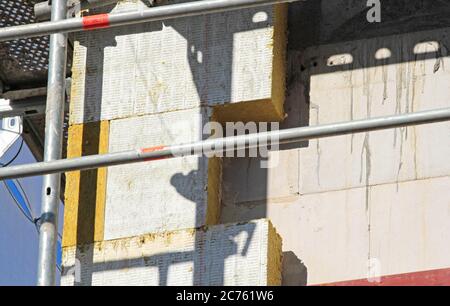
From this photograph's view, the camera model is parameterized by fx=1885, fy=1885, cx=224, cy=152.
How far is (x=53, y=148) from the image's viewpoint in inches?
432

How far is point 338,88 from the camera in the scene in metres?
11.6

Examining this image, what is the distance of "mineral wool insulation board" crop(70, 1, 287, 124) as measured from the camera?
11.4 meters

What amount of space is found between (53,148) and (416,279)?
2232mm

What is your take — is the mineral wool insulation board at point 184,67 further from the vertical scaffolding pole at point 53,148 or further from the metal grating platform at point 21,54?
the metal grating platform at point 21,54

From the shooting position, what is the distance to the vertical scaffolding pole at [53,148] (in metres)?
10.6

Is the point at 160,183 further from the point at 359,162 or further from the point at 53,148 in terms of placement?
the point at 359,162

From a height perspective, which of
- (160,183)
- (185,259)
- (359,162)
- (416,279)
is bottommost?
(416,279)

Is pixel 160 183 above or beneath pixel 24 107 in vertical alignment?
beneath

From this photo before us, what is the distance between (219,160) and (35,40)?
88.9 inches

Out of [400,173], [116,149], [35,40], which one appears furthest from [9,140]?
[400,173]

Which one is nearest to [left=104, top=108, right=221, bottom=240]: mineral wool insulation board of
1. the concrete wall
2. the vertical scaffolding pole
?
the concrete wall

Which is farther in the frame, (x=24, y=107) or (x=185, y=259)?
(x=24, y=107)

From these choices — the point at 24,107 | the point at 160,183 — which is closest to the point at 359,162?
the point at 160,183

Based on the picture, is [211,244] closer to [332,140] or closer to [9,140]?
[332,140]
